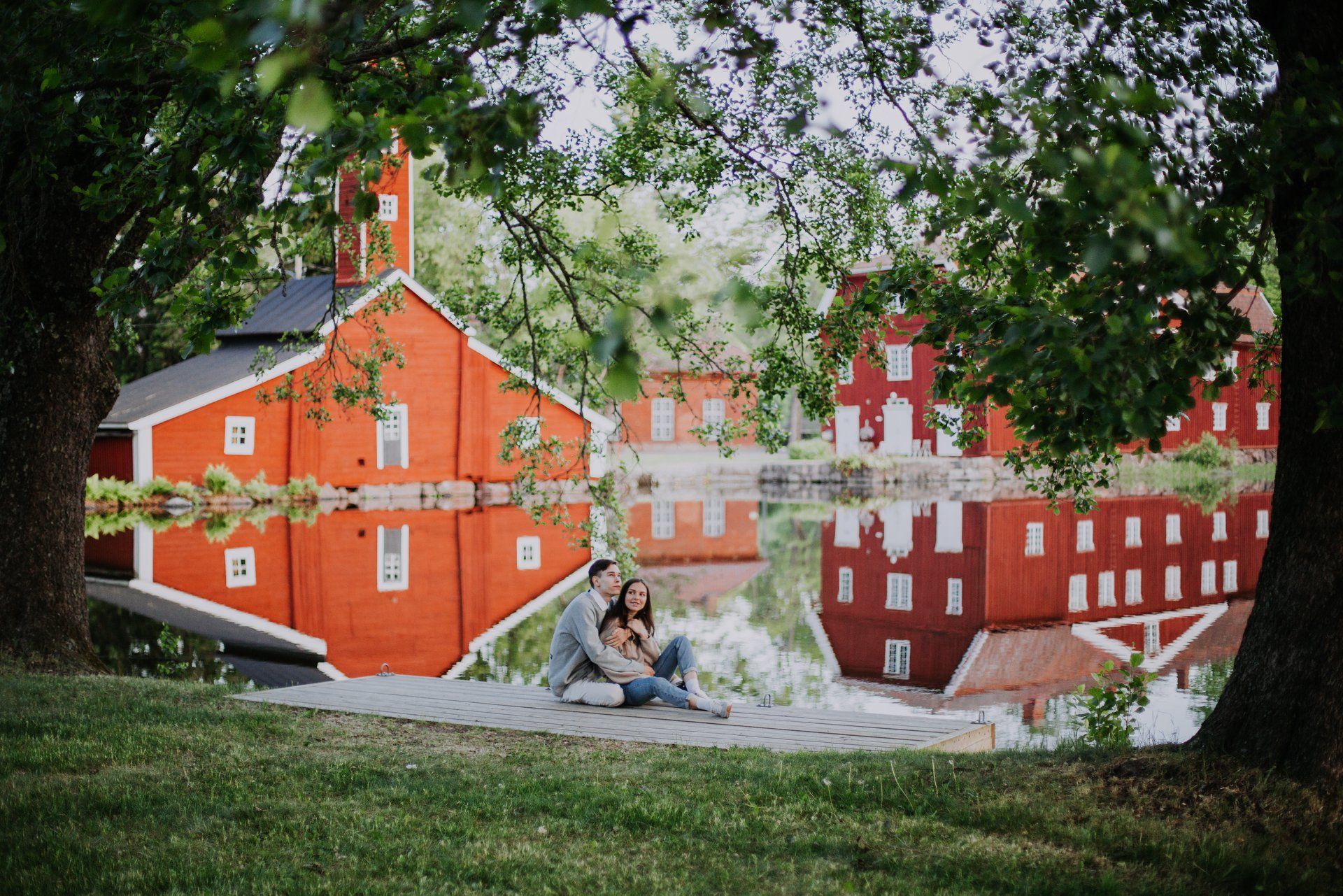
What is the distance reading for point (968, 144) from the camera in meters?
5.65

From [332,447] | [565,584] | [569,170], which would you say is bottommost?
[565,584]

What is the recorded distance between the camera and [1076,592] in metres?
20.5

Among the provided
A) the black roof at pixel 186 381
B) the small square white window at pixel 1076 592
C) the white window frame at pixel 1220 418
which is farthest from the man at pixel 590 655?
the white window frame at pixel 1220 418

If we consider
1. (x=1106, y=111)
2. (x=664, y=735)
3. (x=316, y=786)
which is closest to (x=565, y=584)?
(x=664, y=735)

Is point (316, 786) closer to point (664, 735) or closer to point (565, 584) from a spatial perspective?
point (664, 735)

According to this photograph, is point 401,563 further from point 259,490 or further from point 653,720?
point 653,720

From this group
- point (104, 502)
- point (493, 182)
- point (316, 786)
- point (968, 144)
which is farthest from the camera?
point (104, 502)

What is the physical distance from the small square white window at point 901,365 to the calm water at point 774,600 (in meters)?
10.6

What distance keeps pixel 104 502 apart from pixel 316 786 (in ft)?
86.5

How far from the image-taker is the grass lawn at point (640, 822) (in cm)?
461

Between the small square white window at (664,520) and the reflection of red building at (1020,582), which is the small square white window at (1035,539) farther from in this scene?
the small square white window at (664,520)

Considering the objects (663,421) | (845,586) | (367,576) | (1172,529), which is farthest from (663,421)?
(845,586)

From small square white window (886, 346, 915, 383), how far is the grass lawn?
116 feet

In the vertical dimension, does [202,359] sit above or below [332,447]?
above
